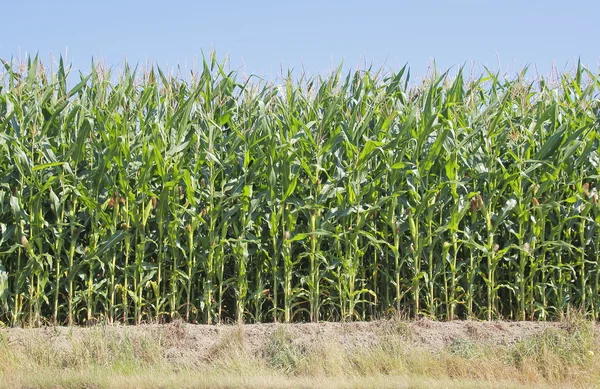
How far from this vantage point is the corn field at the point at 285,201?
7906mm

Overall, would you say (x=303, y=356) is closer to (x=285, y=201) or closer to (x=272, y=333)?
(x=272, y=333)

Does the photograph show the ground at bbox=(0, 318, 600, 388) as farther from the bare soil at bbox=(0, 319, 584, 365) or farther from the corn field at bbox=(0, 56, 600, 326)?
the corn field at bbox=(0, 56, 600, 326)

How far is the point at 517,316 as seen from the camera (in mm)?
8516

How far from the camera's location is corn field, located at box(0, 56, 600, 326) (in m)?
7.91

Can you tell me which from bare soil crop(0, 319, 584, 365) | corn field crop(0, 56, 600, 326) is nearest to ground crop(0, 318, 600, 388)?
bare soil crop(0, 319, 584, 365)

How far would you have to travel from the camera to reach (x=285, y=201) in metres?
7.98

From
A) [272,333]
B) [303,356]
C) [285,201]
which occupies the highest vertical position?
[285,201]

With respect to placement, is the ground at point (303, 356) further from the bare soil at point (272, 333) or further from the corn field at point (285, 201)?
the corn field at point (285, 201)

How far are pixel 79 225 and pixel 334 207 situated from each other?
2554 mm

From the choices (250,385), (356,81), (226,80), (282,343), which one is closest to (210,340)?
(282,343)

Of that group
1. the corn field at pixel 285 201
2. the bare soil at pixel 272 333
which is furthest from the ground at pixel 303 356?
the corn field at pixel 285 201

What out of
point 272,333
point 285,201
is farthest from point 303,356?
point 285,201

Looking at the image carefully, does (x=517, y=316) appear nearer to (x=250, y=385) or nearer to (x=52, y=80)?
(x=250, y=385)

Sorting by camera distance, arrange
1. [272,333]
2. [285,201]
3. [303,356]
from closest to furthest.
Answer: [303,356] → [272,333] → [285,201]
